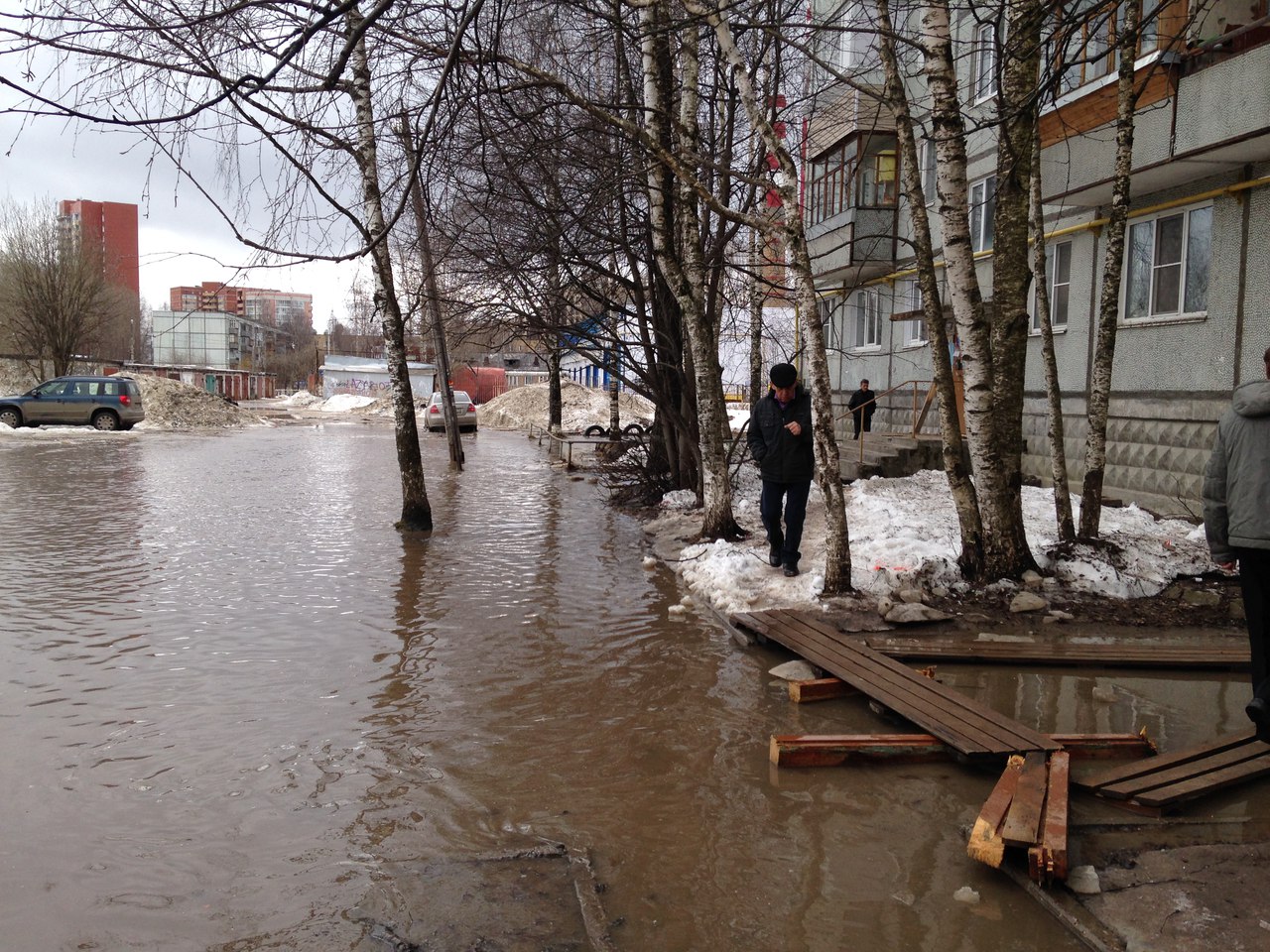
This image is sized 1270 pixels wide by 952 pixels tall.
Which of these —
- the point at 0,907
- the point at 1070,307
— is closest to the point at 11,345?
the point at 1070,307

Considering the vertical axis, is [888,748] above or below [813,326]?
below

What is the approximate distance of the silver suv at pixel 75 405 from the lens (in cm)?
3080

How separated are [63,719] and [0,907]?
2036 millimetres

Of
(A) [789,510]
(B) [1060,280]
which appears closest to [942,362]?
(A) [789,510]

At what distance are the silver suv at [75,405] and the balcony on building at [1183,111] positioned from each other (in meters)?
30.1

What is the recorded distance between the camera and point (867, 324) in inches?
832

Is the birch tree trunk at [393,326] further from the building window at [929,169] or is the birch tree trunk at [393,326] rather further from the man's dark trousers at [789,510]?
the building window at [929,169]

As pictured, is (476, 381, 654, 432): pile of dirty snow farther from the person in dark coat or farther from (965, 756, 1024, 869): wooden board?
(965, 756, 1024, 869): wooden board

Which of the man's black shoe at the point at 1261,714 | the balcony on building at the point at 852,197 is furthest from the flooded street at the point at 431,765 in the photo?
the balcony on building at the point at 852,197

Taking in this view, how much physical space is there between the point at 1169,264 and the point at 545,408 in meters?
36.3

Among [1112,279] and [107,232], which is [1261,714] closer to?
[1112,279]

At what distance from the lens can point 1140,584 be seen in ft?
25.1

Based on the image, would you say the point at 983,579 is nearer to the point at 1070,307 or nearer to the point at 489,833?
the point at 489,833

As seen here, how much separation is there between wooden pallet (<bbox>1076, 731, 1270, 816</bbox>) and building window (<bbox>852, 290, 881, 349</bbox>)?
16932 mm
